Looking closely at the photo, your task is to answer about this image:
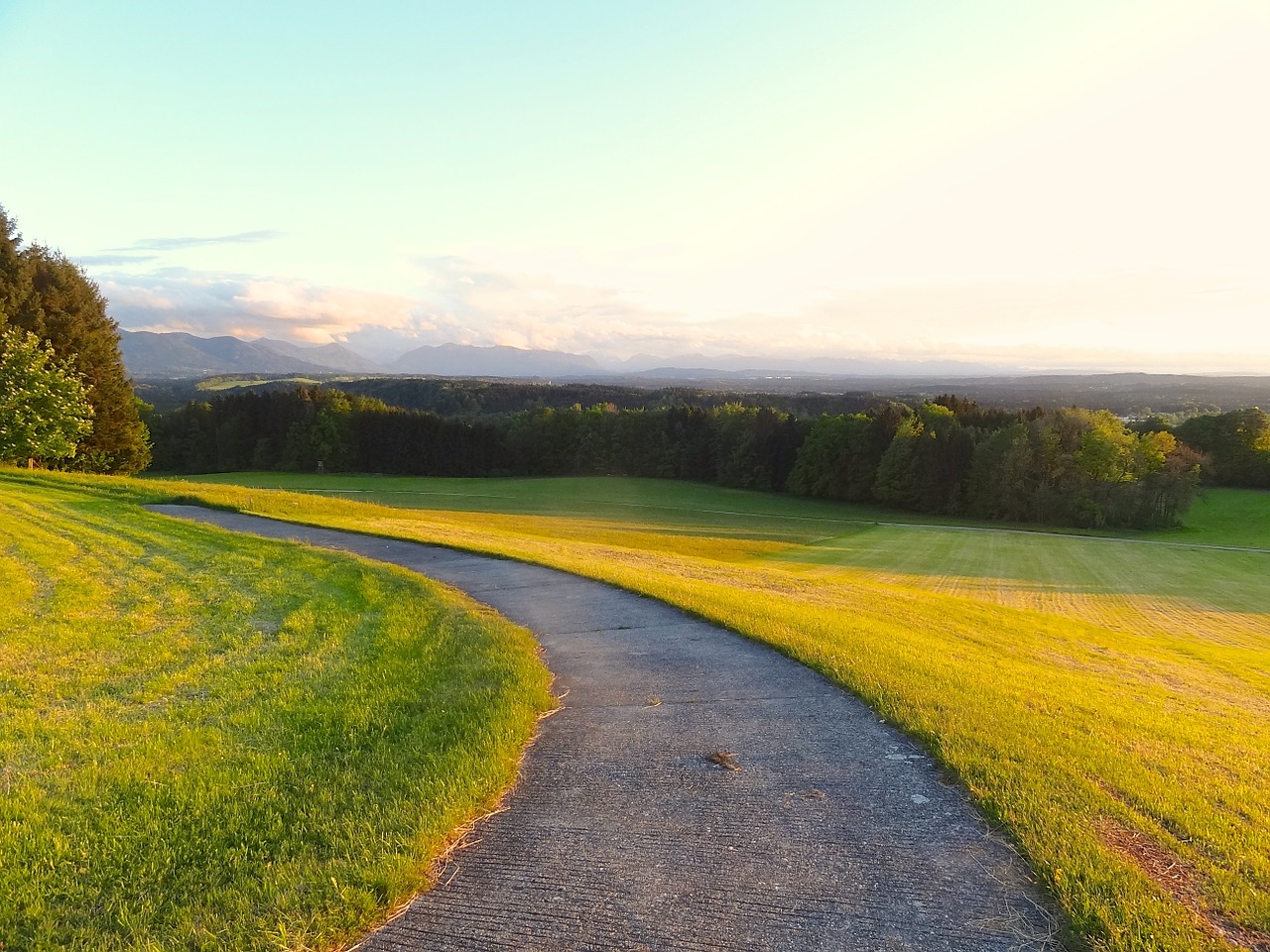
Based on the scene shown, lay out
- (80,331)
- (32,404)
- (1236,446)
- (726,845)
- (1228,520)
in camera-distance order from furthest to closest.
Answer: (1236,446) → (1228,520) → (80,331) → (32,404) → (726,845)

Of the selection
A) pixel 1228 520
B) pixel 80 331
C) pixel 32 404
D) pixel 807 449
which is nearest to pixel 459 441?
pixel 807 449

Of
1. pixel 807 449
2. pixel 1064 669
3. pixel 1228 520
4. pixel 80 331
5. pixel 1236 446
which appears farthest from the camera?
pixel 807 449

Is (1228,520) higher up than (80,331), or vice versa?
(80,331)

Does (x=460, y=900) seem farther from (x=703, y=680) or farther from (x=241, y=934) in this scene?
(x=703, y=680)

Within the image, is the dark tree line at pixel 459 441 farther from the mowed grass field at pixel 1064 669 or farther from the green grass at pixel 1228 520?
the mowed grass field at pixel 1064 669

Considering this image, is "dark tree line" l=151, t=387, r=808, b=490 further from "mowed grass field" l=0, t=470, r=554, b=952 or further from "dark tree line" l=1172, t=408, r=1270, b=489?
"mowed grass field" l=0, t=470, r=554, b=952

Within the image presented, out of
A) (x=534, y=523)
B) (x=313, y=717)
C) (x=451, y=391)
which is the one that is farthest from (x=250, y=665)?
(x=451, y=391)

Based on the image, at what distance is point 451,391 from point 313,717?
136389 mm

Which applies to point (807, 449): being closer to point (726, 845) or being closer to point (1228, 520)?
point (1228, 520)

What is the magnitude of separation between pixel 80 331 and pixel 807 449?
5542cm

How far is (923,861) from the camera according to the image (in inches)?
154

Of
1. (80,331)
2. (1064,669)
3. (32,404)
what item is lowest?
(1064,669)

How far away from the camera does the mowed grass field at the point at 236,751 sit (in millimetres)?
3479

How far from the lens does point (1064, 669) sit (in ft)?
38.8
